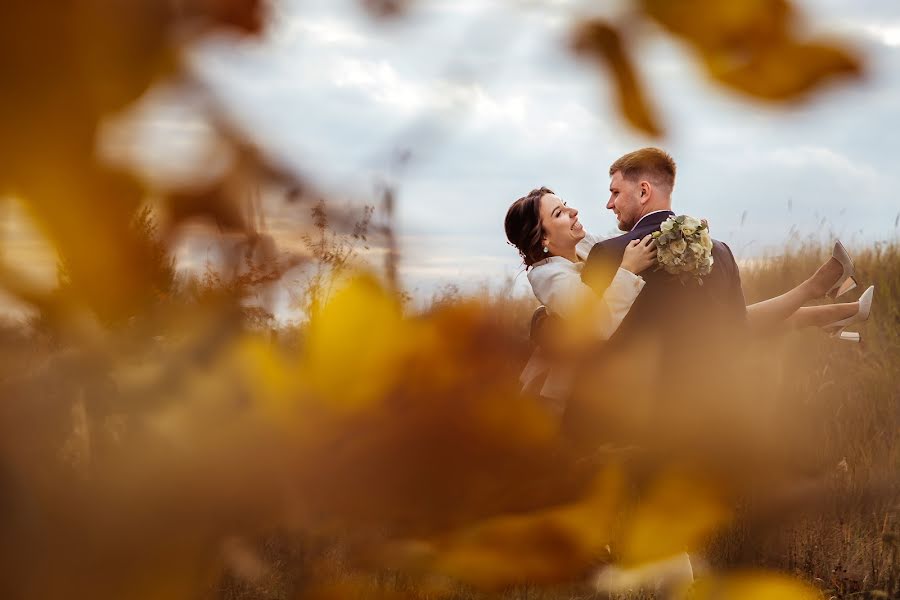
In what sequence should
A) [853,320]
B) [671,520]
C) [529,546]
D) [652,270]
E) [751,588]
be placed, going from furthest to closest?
1. [853,320]
2. [671,520]
3. [751,588]
4. [652,270]
5. [529,546]

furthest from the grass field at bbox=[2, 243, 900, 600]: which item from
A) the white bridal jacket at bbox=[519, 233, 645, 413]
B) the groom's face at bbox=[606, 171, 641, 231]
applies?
the groom's face at bbox=[606, 171, 641, 231]

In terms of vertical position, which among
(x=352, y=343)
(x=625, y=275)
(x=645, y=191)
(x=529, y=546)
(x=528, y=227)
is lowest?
(x=529, y=546)

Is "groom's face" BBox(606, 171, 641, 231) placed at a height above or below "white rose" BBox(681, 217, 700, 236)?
above

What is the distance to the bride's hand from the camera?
7.97ft

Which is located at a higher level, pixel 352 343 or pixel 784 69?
pixel 784 69

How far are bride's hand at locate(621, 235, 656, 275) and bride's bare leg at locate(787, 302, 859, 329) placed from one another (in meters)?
1.19

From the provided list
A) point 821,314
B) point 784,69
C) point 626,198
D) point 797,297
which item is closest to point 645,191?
point 626,198

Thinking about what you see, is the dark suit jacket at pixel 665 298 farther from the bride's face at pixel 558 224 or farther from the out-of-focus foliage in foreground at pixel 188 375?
the out-of-focus foliage in foreground at pixel 188 375

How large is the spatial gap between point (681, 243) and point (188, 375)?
1.74 metres

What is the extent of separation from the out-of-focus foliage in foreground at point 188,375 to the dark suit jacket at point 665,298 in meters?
0.70

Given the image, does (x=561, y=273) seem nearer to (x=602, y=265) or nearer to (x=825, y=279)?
(x=602, y=265)

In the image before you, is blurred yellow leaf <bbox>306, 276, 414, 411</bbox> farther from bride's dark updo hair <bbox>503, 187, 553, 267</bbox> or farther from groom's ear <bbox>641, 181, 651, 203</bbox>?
groom's ear <bbox>641, 181, 651, 203</bbox>

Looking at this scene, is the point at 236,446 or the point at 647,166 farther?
the point at 647,166

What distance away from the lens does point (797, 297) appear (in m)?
3.29
